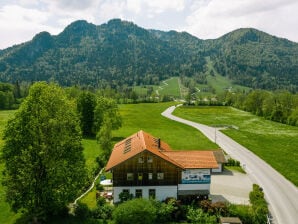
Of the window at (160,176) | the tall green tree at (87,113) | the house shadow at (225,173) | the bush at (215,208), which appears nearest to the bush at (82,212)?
the window at (160,176)

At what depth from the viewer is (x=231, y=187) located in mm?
54094

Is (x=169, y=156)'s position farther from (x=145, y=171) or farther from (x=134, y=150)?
(x=134, y=150)

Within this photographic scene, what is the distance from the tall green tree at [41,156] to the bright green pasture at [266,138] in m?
39.8

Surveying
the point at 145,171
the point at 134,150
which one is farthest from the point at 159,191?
the point at 134,150

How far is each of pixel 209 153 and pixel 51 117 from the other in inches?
1026

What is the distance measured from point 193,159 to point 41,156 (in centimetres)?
2272

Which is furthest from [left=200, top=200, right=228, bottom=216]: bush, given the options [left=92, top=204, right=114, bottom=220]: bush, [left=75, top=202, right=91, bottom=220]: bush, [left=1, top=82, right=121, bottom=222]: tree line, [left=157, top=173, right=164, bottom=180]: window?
[left=1, top=82, right=121, bottom=222]: tree line

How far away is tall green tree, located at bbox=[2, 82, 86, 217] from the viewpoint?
3750cm

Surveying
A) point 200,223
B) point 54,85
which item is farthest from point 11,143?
point 200,223

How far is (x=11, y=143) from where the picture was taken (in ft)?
124

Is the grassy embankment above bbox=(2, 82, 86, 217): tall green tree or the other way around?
the other way around

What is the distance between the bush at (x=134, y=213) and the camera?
38.0 metres

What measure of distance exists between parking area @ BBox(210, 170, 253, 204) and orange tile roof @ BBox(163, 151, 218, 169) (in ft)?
17.2

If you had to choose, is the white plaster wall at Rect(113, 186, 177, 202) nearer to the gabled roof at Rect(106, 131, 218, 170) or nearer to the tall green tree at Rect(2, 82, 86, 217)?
the gabled roof at Rect(106, 131, 218, 170)
